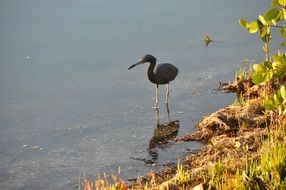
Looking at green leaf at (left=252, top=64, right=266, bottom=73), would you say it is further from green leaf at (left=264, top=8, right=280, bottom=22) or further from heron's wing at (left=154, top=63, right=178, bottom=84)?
heron's wing at (left=154, top=63, right=178, bottom=84)

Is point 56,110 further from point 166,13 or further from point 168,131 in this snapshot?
point 166,13

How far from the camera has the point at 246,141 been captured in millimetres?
7230

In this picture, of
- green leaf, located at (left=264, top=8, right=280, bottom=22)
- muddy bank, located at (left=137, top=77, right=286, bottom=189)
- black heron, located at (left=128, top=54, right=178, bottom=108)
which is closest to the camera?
green leaf, located at (left=264, top=8, right=280, bottom=22)

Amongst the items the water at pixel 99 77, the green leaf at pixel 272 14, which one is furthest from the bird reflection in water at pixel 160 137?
the green leaf at pixel 272 14

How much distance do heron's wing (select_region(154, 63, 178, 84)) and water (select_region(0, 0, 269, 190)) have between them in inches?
14.3

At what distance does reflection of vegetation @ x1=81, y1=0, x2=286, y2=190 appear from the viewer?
4086 mm

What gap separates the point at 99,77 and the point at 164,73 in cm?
199

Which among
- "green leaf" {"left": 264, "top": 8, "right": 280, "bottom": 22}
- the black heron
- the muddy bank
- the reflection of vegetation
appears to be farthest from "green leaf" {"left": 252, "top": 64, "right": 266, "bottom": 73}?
the black heron

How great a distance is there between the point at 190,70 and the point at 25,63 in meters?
4.01

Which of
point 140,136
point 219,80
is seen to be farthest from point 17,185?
point 219,80

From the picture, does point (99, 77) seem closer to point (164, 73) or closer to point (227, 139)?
point (164, 73)

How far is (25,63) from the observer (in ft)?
42.4

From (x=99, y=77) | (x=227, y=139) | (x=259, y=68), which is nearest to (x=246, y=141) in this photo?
(x=227, y=139)

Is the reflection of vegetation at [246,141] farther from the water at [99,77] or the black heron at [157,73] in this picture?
the black heron at [157,73]
